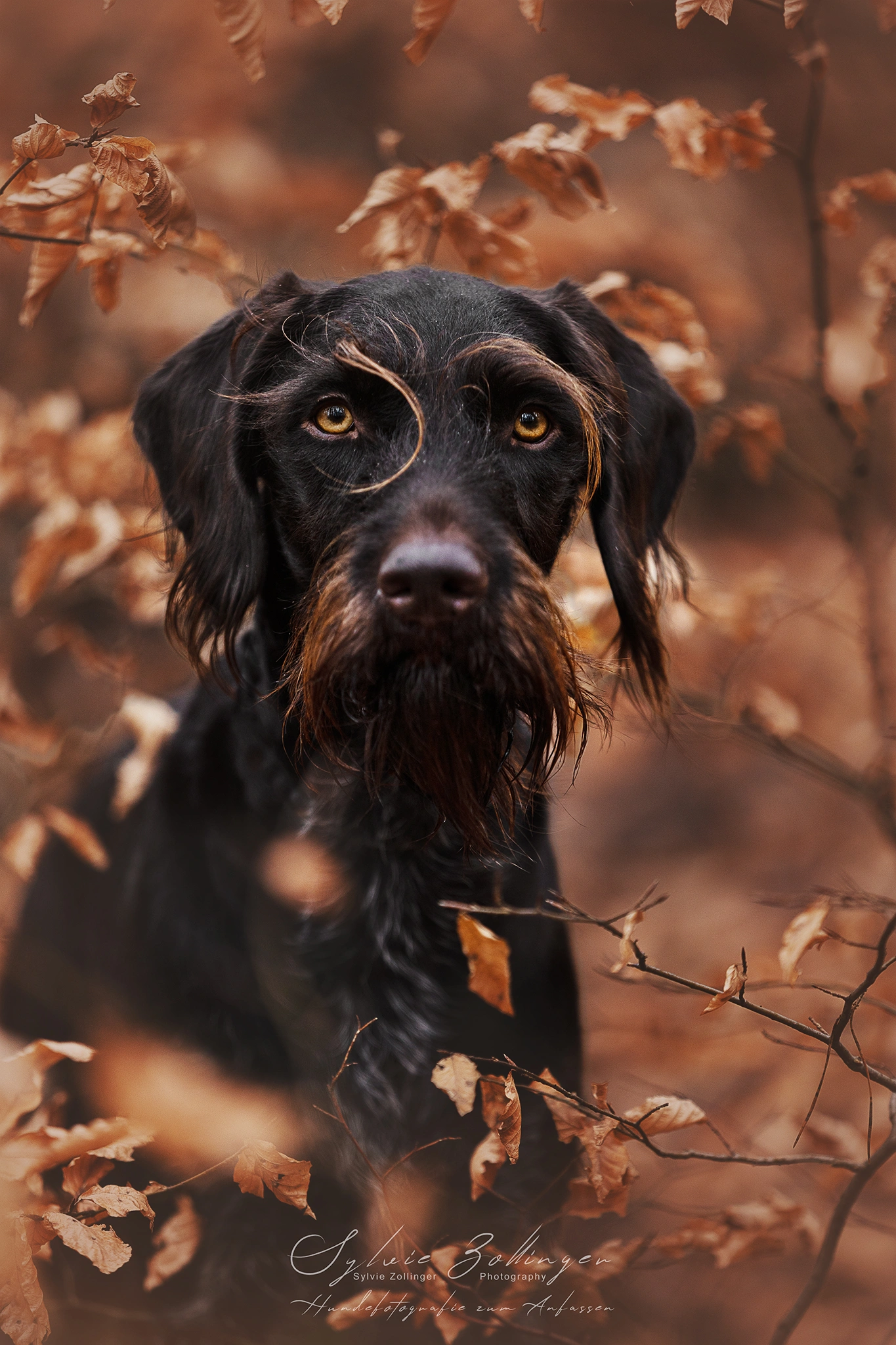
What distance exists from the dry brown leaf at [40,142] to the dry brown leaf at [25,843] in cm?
168

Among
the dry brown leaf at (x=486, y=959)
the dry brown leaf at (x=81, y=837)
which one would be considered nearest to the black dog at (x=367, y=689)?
the dry brown leaf at (x=81, y=837)

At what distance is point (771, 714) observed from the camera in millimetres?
3537

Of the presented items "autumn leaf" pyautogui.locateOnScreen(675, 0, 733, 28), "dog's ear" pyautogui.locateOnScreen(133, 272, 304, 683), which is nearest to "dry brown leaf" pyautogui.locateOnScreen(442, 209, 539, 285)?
"dog's ear" pyautogui.locateOnScreen(133, 272, 304, 683)

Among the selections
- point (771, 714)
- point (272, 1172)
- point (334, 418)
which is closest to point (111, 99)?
point (334, 418)

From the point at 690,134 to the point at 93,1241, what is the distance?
→ 2.67 meters

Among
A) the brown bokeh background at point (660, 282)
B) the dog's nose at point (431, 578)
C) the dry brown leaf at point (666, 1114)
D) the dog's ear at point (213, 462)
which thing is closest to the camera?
the dog's nose at point (431, 578)

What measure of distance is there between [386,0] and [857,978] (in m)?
4.40

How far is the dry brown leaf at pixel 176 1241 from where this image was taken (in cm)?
230

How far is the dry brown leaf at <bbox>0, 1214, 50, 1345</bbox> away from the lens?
177 centimetres

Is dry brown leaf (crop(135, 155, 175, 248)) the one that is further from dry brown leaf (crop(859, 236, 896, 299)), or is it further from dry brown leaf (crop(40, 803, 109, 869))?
dry brown leaf (crop(859, 236, 896, 299))

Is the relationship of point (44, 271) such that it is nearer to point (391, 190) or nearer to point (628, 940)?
point (391, 190)

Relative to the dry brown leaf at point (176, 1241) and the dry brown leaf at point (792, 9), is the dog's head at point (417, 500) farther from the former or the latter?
the dry brown leaf at point (176, 1241)

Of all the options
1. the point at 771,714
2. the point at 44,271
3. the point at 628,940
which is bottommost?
the point at 771,714

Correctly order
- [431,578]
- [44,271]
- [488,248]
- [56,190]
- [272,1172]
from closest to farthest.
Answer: [431,578], [272,1172], [56,190], [44,271], [488,248]
